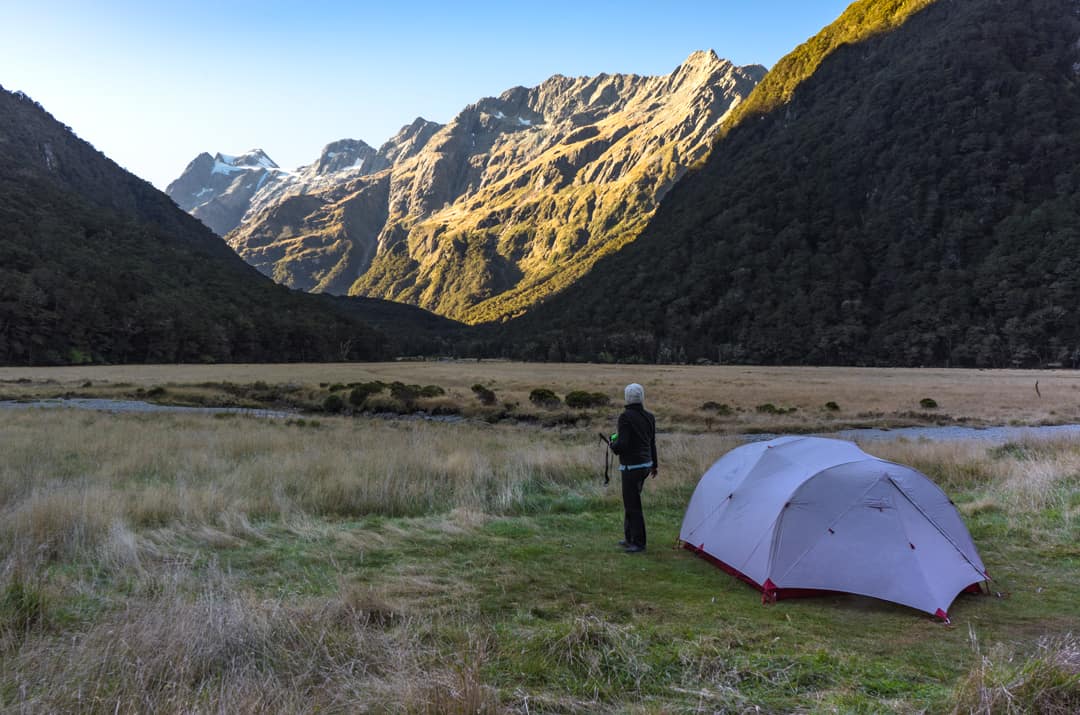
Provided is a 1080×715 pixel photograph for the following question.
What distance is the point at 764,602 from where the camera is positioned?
677cm

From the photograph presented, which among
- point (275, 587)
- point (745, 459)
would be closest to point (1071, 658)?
point (745, 459)

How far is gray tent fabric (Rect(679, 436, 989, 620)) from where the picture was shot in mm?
6688

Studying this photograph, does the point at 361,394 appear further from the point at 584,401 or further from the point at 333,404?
the point at 584,401

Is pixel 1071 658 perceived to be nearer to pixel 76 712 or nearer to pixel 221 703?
pixel 221 703

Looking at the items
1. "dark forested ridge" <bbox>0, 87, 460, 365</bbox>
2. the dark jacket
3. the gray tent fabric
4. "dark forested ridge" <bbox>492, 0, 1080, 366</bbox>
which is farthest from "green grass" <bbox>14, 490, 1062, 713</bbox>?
"dark forested ridge" <bbox>492, 0, 1080, 366</bbox>

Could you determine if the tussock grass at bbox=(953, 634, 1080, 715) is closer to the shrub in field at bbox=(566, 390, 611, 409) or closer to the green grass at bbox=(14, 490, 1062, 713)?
the green grass at bbox=(14, 490, 1062, 713)

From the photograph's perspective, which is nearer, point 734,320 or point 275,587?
point 275,587

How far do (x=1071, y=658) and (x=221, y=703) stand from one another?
5.44 meters

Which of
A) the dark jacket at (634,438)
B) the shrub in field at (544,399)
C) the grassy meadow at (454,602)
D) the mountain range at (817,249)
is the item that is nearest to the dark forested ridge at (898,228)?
the mountain range at (817,249)

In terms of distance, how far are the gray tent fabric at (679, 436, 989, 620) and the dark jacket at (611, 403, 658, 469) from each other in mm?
1625

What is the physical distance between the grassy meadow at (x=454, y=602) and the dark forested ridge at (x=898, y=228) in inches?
4821

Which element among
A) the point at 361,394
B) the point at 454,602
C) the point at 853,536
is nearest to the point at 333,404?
the point at 361,394

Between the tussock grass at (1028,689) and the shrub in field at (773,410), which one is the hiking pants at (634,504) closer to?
the tussock grass at (1028,689)

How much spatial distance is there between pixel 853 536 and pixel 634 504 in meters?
2.90
